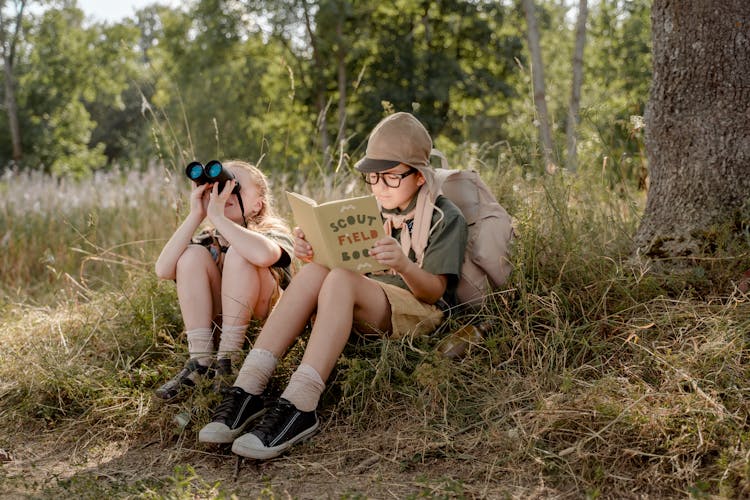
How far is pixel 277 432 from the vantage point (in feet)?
9.23

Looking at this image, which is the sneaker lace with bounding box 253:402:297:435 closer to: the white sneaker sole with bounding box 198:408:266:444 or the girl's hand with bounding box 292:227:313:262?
the white sneaker sole with bounding box 198:408:266:444

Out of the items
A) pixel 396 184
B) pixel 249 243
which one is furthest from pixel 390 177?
pixel 249 243

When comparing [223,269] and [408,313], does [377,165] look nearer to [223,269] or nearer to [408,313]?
[408,313]

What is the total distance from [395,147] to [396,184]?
155 millimetres

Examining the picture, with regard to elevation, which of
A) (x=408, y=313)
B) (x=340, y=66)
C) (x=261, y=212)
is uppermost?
(x=340, y=66)

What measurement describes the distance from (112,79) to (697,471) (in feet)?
76.6

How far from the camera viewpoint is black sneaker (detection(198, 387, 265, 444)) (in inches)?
111

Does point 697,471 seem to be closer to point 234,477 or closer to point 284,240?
point 234,477

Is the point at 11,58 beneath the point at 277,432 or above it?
above

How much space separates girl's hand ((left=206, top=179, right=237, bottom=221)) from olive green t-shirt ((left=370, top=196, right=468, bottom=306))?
29.3 inches

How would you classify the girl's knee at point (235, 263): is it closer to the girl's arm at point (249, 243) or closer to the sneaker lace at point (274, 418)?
the girl's arm at point (249, 243)

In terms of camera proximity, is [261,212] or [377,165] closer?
[377,165]

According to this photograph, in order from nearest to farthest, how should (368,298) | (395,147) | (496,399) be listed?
(496,399), (368,298), (395,147)

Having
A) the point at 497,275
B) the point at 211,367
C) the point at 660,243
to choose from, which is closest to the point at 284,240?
the point at 211,367
